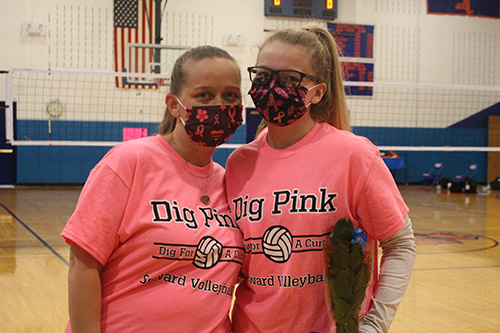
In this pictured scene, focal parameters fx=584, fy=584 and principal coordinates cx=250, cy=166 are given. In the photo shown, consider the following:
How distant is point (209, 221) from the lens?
1.71m

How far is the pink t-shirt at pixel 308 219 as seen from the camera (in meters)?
1.61

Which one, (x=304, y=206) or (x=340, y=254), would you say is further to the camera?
(x=304, y=206)

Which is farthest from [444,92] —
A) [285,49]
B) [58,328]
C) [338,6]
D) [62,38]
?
[285,49]

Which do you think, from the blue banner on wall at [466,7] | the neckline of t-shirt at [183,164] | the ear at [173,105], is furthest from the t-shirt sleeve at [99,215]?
the blue banner on wall at [466,7]

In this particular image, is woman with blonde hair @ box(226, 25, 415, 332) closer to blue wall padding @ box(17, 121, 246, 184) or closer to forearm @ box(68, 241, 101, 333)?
forearm @ box(68, 241, 101, 333)

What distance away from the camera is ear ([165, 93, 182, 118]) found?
1832 mm

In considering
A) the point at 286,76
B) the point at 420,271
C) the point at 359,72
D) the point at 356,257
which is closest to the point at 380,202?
the point at 356,257

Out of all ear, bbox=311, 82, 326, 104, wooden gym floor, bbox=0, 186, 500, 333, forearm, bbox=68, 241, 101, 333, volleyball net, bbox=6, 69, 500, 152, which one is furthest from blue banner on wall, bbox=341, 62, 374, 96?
forearm, bbox=68, 241, 101, 333

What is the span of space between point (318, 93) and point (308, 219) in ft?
1.29

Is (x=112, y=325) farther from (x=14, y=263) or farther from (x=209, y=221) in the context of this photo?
(x=14, y=263)

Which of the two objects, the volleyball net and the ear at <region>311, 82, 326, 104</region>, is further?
the volleyball net

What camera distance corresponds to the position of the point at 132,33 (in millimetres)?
13023

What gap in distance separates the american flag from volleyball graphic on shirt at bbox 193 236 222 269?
11.4 meters

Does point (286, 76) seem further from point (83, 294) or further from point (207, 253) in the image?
point (83, 294)
